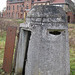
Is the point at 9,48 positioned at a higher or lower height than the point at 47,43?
lower

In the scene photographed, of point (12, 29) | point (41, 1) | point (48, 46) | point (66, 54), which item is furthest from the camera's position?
point (41, 1)

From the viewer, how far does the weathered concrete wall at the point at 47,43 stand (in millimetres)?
3553

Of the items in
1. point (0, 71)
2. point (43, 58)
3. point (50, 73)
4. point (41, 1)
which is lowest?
point (0, 71)

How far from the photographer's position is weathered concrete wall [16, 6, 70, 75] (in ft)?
11.7

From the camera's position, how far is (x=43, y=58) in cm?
358

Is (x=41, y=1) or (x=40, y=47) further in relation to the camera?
(x=41, y=1)

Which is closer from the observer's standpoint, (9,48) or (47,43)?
(47,43)

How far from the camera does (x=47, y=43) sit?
139 inches

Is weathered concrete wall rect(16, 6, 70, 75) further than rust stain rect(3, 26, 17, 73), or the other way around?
rust stain rect(3, 26, 17, 73)

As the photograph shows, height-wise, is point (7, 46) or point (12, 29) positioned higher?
point (12, 29)

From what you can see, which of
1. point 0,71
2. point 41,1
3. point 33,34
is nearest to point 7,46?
point 0,71

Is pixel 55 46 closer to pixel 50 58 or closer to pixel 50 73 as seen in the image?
pixel 50 58

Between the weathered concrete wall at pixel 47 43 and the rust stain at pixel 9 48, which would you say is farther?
the rust stain at pixel 9 48

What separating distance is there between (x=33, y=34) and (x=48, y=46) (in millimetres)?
555
